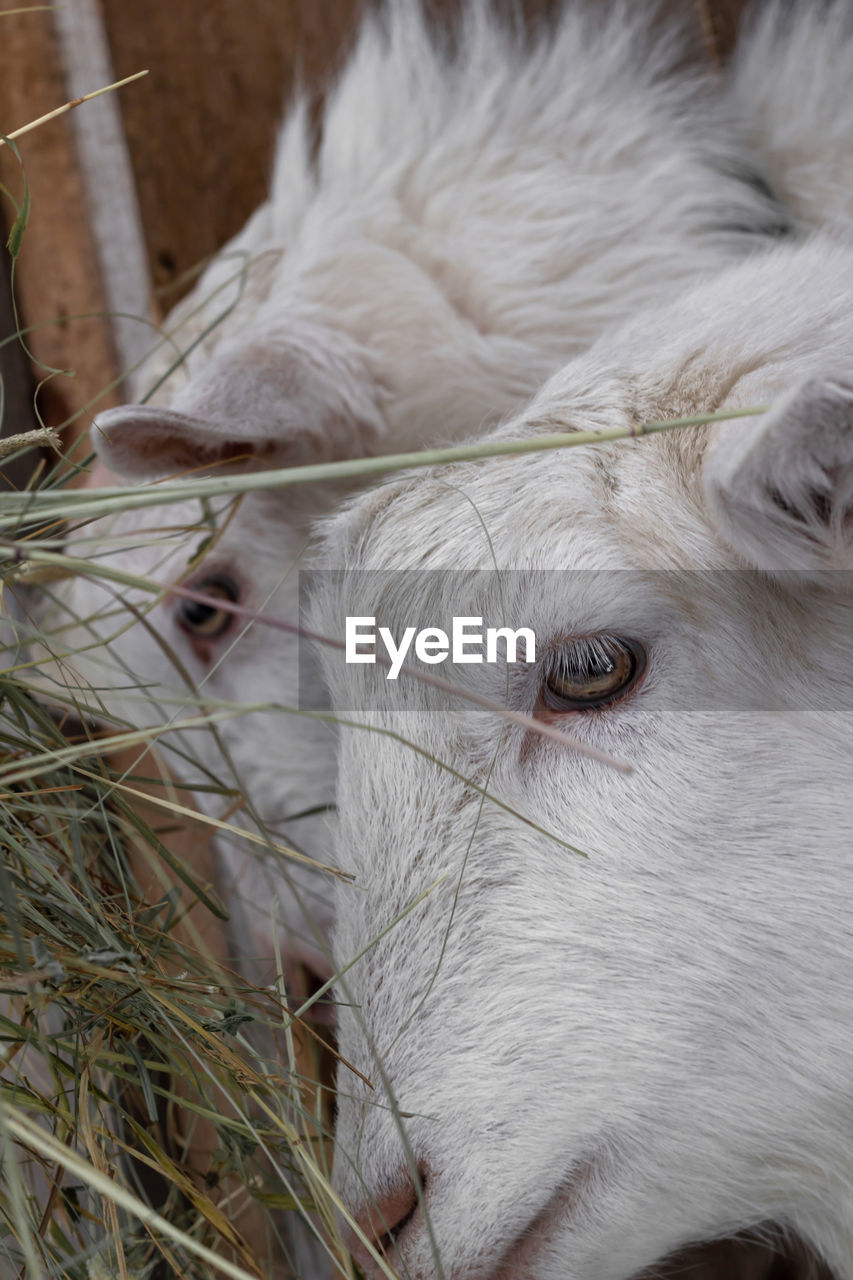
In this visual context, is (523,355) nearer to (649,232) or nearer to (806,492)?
(649,232)

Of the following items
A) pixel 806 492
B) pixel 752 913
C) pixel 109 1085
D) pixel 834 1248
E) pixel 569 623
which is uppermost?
pixel 806 492

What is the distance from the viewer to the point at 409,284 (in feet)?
7.37

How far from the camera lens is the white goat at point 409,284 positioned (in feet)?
7.15

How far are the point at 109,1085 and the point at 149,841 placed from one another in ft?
1.05

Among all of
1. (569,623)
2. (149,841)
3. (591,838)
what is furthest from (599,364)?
(149,841)

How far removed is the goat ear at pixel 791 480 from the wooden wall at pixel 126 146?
1.76 meters

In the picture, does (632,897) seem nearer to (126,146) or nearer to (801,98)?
(801,98)

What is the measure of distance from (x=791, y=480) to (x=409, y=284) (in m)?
1.29

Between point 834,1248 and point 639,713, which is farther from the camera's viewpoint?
point 834,1248

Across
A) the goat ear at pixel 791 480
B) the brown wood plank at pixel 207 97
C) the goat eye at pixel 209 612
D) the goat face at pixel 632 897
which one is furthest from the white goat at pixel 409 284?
the goat ear at pixel 791 480

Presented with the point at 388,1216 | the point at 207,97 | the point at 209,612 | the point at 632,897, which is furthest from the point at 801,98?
the point at 388,1216

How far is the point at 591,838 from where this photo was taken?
1313 millimetres

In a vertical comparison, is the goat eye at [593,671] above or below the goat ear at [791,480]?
below

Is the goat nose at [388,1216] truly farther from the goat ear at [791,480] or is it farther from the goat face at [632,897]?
the goat ear at [791,480]
